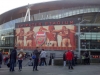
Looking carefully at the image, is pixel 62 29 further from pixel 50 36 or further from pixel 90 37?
pixel 90 37

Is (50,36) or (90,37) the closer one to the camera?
(50,36)

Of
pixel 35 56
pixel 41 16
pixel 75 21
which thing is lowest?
pixel 35 56

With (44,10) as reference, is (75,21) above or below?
below

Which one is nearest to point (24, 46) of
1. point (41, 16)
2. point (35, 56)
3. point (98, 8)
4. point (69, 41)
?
point (69, 41)

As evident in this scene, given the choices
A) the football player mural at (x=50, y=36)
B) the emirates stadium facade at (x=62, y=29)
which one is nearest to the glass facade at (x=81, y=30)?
the emirates stadium facade at (x=62, y=29)

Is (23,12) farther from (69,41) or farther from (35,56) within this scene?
(35,56)

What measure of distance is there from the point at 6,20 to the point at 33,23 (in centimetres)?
2581

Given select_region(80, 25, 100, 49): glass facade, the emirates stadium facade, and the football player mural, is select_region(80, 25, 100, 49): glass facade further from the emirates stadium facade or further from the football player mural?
the football player mural

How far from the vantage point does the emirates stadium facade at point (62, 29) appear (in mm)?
38062

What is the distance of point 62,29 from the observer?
1524 inches

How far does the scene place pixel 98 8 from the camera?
55281 millimetres

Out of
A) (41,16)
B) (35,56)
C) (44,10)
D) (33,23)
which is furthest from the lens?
(44,10)

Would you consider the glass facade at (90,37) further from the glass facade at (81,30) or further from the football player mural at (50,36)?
the football player mural at (50,36)

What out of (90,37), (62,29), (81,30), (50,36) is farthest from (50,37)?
(90,37)
